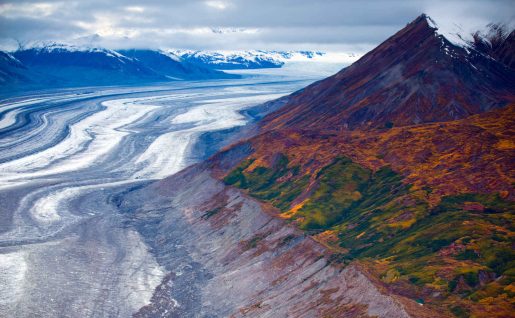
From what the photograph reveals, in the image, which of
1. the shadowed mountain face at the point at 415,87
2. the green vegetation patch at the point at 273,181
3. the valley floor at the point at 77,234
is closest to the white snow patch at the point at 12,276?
the valley floor at the point at 77,234

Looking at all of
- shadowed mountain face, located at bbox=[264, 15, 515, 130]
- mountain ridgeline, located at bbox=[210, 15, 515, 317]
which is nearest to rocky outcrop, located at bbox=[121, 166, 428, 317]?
mountain ridgeline, located at bbox=[210, 15, 515, 317]

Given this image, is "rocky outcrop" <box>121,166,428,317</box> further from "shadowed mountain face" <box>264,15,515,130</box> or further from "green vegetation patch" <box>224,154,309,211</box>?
"shadowed mountain face" <box>264,15,515,130</box>

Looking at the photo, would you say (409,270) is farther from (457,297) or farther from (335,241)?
(335,241)

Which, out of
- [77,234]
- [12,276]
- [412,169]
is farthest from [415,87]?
[12,276]

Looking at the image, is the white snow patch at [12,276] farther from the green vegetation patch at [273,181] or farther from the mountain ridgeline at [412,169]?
the green vegetation patch at [273,181]

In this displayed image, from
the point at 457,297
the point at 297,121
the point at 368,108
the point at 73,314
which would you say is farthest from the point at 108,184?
the point at 457,297

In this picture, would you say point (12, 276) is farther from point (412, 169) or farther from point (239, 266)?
point (412, 169)
